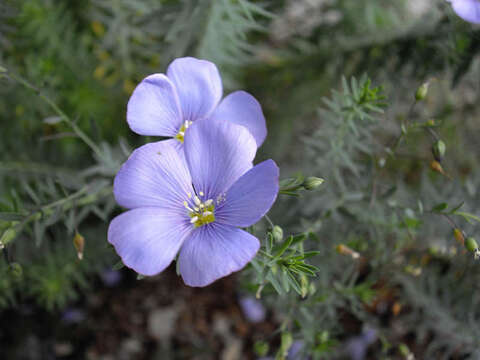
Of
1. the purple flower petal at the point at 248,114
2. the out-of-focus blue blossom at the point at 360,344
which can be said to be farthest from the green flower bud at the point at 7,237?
the out-of-focus blue blossom at the point at 360,344

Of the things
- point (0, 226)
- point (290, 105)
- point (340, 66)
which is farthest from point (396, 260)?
point (0, 226)

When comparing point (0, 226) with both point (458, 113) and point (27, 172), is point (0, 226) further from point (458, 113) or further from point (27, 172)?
point (458, 113)

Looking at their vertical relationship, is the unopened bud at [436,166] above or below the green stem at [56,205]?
above

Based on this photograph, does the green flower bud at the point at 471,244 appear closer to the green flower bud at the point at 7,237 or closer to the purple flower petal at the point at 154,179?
the purple flower petal at the point at 154,179

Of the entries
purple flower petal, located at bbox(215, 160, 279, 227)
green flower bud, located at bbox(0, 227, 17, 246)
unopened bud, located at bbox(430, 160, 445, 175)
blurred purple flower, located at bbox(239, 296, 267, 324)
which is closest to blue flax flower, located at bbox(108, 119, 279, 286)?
purple flower petal, located at bbox(215, 160, 279, 227)

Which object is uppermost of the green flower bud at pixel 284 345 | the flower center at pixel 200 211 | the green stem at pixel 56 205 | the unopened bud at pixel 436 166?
the unopened bud at pixel 436 166

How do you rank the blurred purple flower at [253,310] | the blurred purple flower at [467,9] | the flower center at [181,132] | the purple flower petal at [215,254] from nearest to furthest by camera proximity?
the purple flower petal at [215,254] → the flower center at [181,132] → the blurred purple flower at [467,9] → the blurred purple flower at [253,310]

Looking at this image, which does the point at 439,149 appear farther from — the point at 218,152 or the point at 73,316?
the point at 73,316

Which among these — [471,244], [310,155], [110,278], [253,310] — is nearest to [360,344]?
[253,310]
